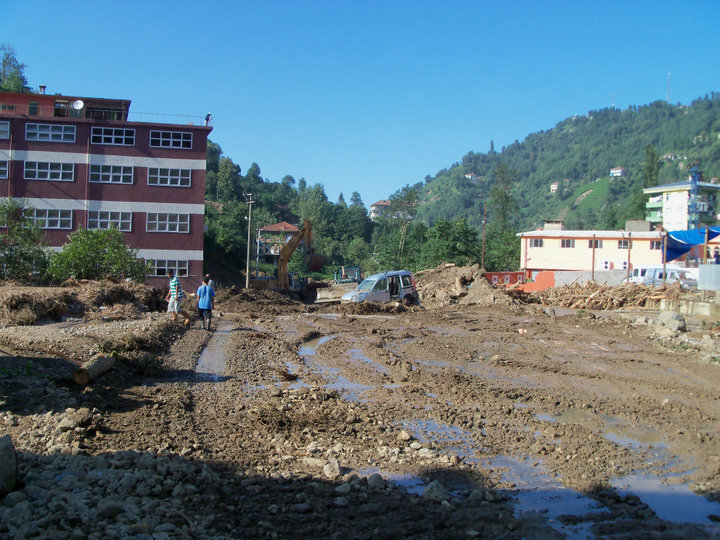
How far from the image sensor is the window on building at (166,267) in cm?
4212

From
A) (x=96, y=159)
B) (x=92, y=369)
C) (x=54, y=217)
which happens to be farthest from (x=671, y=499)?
(x=54, y=217)

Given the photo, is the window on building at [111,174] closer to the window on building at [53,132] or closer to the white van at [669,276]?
the window on building at [53,132]

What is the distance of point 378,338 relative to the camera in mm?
18969

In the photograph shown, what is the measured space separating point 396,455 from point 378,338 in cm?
1130

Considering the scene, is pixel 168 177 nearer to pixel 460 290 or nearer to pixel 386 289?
pixel 386 289

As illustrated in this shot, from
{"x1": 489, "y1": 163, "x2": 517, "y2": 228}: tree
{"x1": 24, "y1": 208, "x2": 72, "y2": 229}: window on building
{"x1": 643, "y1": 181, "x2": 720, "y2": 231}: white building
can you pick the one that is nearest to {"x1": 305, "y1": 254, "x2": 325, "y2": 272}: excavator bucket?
{"x1": 24, "y1": 208, "x2": 72, "y2": 229}: window on building

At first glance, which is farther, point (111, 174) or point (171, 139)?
point (171, 139)

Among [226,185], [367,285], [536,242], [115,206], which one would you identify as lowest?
[367,285]

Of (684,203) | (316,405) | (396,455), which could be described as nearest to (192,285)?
(316,405)

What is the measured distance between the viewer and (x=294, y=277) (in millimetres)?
45406

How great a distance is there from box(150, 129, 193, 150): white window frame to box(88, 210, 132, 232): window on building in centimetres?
539

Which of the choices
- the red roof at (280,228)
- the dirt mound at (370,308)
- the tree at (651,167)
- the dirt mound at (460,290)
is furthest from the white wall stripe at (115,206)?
the tree at (651,167)

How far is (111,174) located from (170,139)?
186 inches

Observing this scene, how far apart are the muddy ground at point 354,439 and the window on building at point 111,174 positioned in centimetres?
2722
